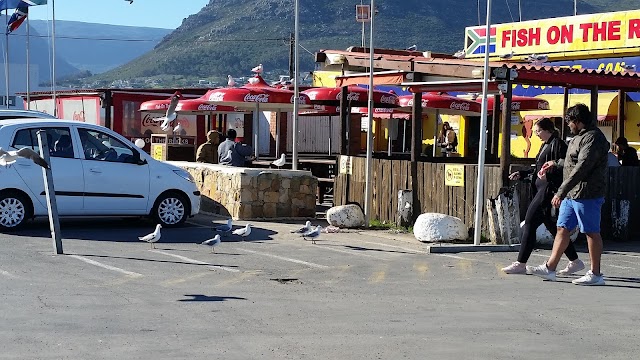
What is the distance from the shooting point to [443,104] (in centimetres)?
2330

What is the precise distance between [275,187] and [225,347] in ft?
31.2

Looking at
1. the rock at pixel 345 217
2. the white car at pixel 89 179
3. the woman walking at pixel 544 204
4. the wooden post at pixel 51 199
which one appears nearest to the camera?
the woman walking at pixel 544 204

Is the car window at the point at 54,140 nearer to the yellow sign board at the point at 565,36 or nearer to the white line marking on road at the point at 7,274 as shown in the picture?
the white line marking on road at the point at 7,274

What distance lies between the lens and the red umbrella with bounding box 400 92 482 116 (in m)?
23.1

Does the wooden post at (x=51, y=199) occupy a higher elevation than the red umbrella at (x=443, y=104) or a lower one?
lower

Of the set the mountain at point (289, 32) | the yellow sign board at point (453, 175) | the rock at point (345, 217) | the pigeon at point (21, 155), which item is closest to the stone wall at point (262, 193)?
the rock at point (345, 217)

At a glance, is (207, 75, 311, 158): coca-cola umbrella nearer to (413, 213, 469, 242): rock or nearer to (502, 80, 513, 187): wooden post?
(413, 213, 469, 242): rock

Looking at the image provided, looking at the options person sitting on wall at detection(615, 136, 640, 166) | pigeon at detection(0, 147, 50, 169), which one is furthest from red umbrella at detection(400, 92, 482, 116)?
pigeon at detection(0, 147, 50, 169)

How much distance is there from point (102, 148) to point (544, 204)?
6.89 meters

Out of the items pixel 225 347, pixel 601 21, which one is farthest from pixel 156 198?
pixel 601 21

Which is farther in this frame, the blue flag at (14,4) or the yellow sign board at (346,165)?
the blue flag at (14,4)

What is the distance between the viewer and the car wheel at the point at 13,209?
1428cm

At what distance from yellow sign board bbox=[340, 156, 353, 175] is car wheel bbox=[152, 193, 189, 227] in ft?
9.63

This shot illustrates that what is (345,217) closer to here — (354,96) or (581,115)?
(581,115)
